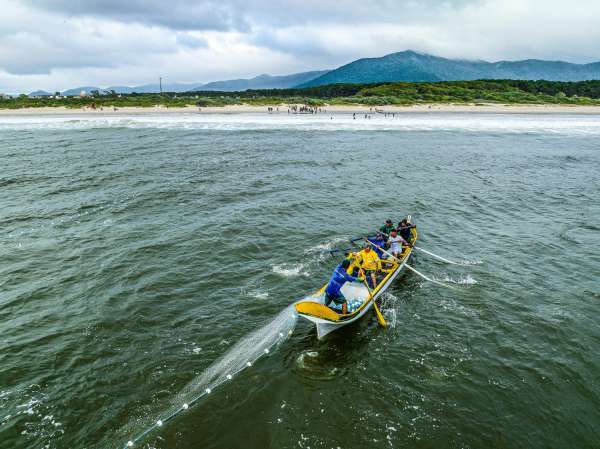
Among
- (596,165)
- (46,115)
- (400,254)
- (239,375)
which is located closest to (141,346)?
(239,375)

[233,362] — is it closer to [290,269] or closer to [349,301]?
[349,301]

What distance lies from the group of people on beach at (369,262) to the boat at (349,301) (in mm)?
288

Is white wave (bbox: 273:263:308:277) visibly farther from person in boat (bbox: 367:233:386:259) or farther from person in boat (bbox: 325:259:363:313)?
person in boat (bbox: 325:259:363:313)

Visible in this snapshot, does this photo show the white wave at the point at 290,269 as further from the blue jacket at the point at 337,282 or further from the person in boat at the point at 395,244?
the person in boat at the point at 395,244

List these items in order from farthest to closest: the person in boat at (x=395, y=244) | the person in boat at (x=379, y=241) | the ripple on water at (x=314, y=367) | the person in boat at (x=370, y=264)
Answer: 1. the person in boat at (x=379, y=241)
2. the person in boat at (x=395, y=244)
3. the person in boat at (x=370, y=264)
4. the ripple on water at (x=314, y=367)

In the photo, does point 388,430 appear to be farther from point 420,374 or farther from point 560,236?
point 560,236

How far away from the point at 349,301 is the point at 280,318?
296cm

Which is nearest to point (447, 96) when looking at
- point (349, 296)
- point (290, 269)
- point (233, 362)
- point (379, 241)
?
point (379, 241)

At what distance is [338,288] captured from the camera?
14141mm

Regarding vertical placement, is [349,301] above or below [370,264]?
below

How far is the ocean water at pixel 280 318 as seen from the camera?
10492 mm

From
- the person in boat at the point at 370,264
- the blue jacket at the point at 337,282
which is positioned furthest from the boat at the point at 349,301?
the blue jacket at the point at 337,282

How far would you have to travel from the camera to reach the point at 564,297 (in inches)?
651

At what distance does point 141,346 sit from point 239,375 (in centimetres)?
397
